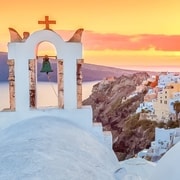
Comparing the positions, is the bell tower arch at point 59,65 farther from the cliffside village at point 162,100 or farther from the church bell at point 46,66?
the cliffside village at point 162,100

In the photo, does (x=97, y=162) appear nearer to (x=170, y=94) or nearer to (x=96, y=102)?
(x=96, y=102)

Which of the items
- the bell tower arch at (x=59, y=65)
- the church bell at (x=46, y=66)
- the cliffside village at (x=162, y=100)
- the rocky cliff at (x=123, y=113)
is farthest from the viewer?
the cliffside village at (x=162, y=100)

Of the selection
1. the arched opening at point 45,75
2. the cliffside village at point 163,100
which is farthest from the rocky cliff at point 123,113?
the arched opening at point 45,75

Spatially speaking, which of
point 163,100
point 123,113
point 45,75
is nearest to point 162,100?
Answer: point 163,100

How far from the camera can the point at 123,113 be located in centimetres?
1764

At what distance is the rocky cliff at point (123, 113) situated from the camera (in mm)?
15539

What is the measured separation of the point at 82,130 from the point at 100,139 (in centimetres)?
30

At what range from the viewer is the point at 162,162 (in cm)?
331

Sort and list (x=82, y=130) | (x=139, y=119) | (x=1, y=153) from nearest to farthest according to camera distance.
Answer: (x=1, y=153), (x=82, y=130), (x=139, y=119)

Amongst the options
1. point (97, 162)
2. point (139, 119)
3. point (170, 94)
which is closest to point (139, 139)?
point (139, 119)

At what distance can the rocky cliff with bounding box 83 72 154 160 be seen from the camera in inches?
612

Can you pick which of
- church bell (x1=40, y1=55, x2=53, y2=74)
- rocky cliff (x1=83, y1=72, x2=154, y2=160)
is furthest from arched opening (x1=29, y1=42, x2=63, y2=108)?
rocky cliff (x1=83, y1=72, x2=154, y2=160)

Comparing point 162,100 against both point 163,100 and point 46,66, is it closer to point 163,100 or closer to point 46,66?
point 163,100

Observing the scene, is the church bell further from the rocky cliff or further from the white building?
the rocky cliff
